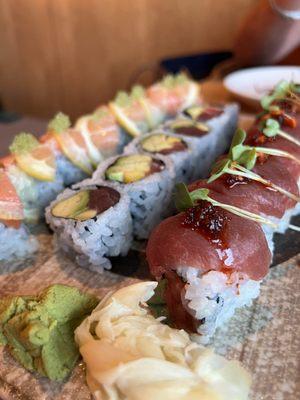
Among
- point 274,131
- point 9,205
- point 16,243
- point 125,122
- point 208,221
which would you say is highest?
point 274,131

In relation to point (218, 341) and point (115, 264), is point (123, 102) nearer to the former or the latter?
point (115, 264)

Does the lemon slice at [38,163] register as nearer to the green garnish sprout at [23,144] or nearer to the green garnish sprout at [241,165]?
the green garnish sprout at [23,144]

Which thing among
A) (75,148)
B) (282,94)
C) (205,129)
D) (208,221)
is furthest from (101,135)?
(208,221)

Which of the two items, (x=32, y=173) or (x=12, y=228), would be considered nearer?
(x=12, y=228)

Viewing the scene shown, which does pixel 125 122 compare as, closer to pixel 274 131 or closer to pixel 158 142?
A: pixel 158 142

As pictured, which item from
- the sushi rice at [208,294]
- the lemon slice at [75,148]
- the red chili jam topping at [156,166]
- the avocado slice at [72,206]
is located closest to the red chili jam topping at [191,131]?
the red chili jam topping at [156,166]

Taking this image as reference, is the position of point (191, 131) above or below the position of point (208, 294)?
above

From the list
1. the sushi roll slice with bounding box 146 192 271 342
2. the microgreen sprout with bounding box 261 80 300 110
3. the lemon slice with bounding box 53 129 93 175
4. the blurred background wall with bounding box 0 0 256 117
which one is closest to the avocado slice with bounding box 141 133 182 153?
the lemon slice with bounding box 53 129 93 175
